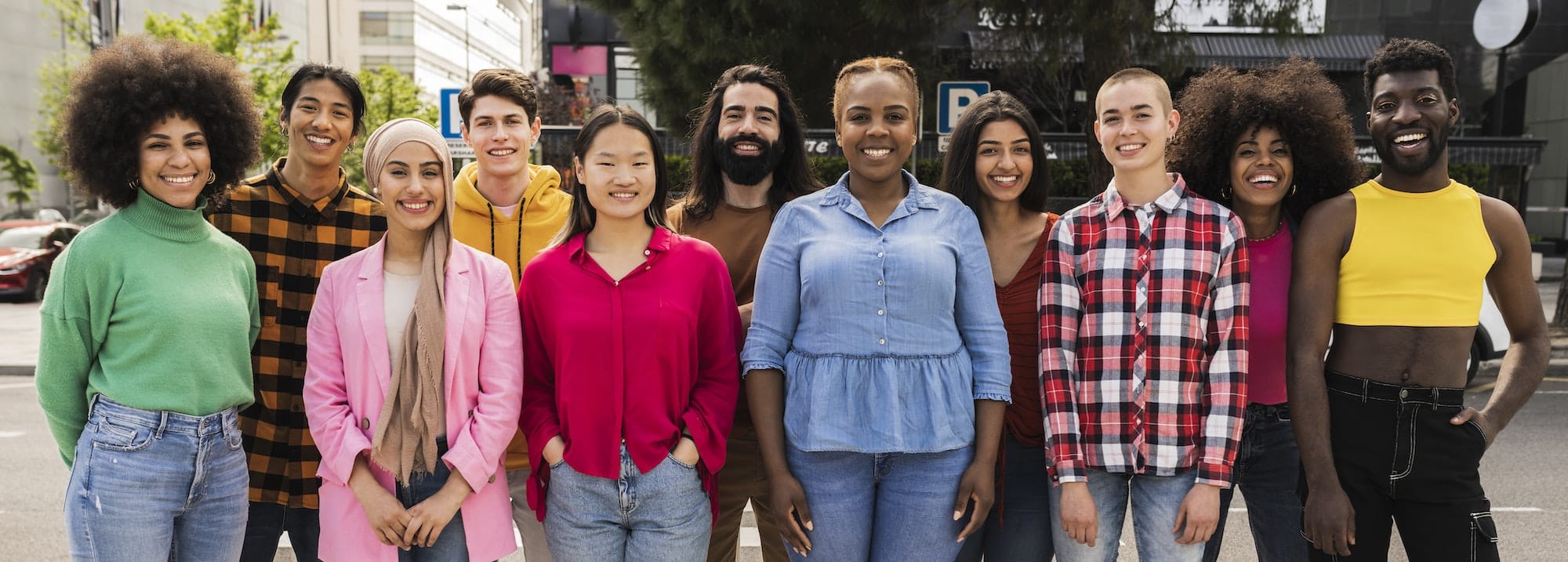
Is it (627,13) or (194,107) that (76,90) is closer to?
(194,107)

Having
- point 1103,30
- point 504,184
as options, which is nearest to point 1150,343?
point 504,184

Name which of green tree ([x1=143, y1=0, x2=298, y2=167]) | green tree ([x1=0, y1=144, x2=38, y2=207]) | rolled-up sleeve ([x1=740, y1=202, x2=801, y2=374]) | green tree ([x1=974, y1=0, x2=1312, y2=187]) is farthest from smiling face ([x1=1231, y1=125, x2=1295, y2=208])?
green tree ([x1=0, y1=144, x2=38, y2=207])

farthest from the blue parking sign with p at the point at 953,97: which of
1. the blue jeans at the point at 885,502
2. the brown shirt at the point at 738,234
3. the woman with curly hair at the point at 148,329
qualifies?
the woman with curly hair at the point at 148,329

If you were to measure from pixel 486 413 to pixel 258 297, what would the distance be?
3.56 feet

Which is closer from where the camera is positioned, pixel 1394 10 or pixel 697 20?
pixel 697 20

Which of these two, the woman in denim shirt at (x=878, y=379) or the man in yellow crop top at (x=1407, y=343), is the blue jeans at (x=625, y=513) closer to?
the woman in denim shirt at (x=878, y=379)

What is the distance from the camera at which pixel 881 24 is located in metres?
11.5

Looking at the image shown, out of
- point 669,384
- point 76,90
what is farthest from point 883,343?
point 76,90

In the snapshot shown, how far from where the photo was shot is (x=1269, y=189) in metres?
3.16

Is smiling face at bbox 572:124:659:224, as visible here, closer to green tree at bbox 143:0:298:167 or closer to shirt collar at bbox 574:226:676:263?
shirt collar at bbox 574:226:676:263

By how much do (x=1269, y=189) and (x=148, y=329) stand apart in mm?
3296

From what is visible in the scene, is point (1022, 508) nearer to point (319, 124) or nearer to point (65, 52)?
point (319, 124)

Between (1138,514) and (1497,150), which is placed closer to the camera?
(1138,514)

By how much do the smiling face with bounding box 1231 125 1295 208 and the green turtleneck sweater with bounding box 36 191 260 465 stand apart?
309cm
